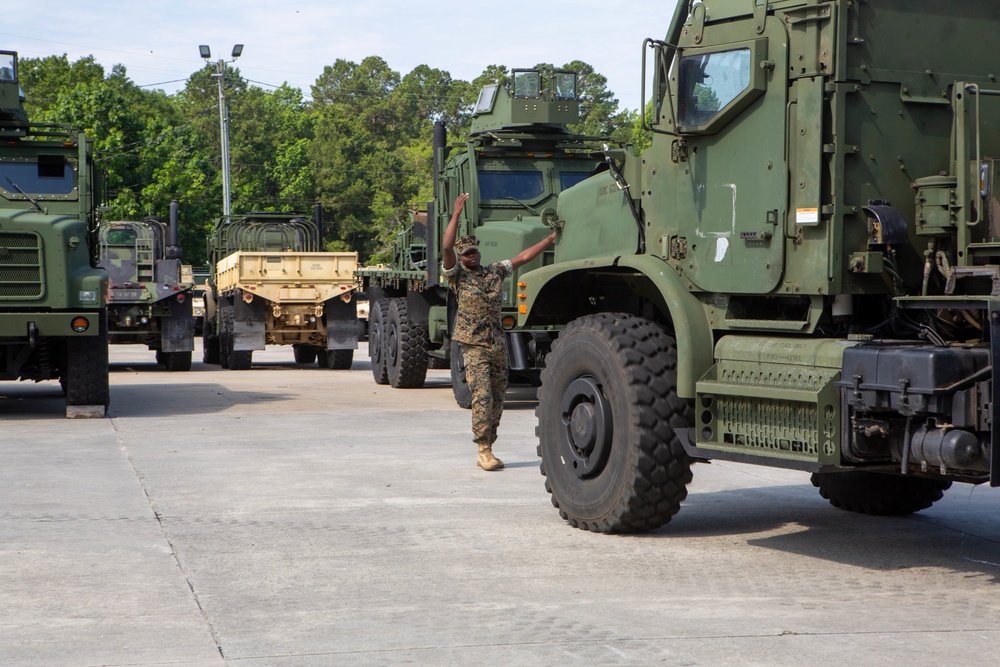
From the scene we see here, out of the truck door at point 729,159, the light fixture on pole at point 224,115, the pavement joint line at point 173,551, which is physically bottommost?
the pavement joint line at point 173,551

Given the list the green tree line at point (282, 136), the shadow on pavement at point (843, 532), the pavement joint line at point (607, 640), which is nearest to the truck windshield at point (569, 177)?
the shadow on pavement at point (843, 532)

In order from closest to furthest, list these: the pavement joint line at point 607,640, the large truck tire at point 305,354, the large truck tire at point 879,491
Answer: the pavement joint line at point 607,640, the large truck tire at point 879,491, the large truck tire at point 305,354

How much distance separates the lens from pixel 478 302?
33.9 feet

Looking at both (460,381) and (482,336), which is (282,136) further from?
(482,336)

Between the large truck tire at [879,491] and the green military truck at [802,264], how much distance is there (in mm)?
208

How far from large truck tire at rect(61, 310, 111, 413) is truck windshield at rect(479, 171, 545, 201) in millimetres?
4527

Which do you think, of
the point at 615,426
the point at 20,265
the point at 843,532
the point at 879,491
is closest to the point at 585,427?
the point at 615,426

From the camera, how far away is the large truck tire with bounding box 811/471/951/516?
782 centimetres

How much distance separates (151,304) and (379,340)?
182 inches

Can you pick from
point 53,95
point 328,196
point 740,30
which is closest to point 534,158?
point 740,30

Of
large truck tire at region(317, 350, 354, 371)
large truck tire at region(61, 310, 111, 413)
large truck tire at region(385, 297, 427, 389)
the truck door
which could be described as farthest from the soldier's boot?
large truck tire at region(317, 350, 354, 371)

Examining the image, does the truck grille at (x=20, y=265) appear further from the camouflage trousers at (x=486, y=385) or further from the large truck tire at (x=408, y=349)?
the large truck tire at (x=408, y=349)

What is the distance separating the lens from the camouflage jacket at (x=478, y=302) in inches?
405

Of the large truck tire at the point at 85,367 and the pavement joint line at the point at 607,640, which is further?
the large truck tire at the point at 85,367
